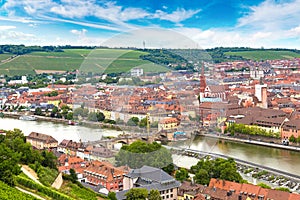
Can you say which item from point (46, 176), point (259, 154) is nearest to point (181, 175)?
point (46, 176)

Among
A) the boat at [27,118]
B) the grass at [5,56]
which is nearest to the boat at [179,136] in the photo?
the boat at [27,118]

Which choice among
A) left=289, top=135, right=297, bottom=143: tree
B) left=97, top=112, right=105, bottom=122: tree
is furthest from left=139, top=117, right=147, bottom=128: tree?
left=289, top=135, right=297, bottom=143: tree

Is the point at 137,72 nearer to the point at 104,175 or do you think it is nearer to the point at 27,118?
the point at 104,175

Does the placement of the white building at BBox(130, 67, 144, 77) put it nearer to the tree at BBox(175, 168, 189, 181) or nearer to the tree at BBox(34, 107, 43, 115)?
the tree at BBox(175, 168, 189, 181)

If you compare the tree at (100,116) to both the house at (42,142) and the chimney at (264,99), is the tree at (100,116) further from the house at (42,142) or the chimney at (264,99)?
the chimney at (264,99)

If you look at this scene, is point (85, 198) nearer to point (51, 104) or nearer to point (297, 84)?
point (51, 104)
